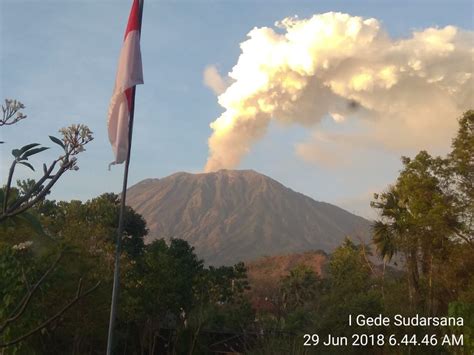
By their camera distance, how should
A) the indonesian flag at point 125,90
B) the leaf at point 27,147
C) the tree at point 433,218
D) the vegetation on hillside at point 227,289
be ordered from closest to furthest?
the leaf at point 27,147 → the indonesian flag at point 125,90 → the vegetation on hillside at point 227,289 → the tree at point 433,218

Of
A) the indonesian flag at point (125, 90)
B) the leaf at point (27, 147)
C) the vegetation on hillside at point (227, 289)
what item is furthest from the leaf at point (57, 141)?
the vegetation on hillside at point (227, 289)

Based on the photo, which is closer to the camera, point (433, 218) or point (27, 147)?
point (27, 147)

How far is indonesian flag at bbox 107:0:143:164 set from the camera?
8.87m

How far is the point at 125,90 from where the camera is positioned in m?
9.02

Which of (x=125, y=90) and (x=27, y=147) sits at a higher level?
(x=125, y=90)

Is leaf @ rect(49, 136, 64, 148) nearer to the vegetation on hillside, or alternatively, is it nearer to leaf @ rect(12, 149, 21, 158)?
leaf @ rect(12, 149, 21, 158)

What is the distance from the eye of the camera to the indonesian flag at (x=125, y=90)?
29.1 ft

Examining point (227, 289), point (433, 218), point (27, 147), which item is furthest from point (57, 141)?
point (227, 289)

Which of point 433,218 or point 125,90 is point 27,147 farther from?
point 433,218

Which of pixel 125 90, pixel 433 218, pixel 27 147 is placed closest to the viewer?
pixel 27 147

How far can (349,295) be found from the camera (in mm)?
21172

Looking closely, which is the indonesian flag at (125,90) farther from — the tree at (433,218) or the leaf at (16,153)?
the tree at (433,218)

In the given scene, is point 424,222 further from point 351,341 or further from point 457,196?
point 351,341

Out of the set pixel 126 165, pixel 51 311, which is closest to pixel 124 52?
pixel 126 165
